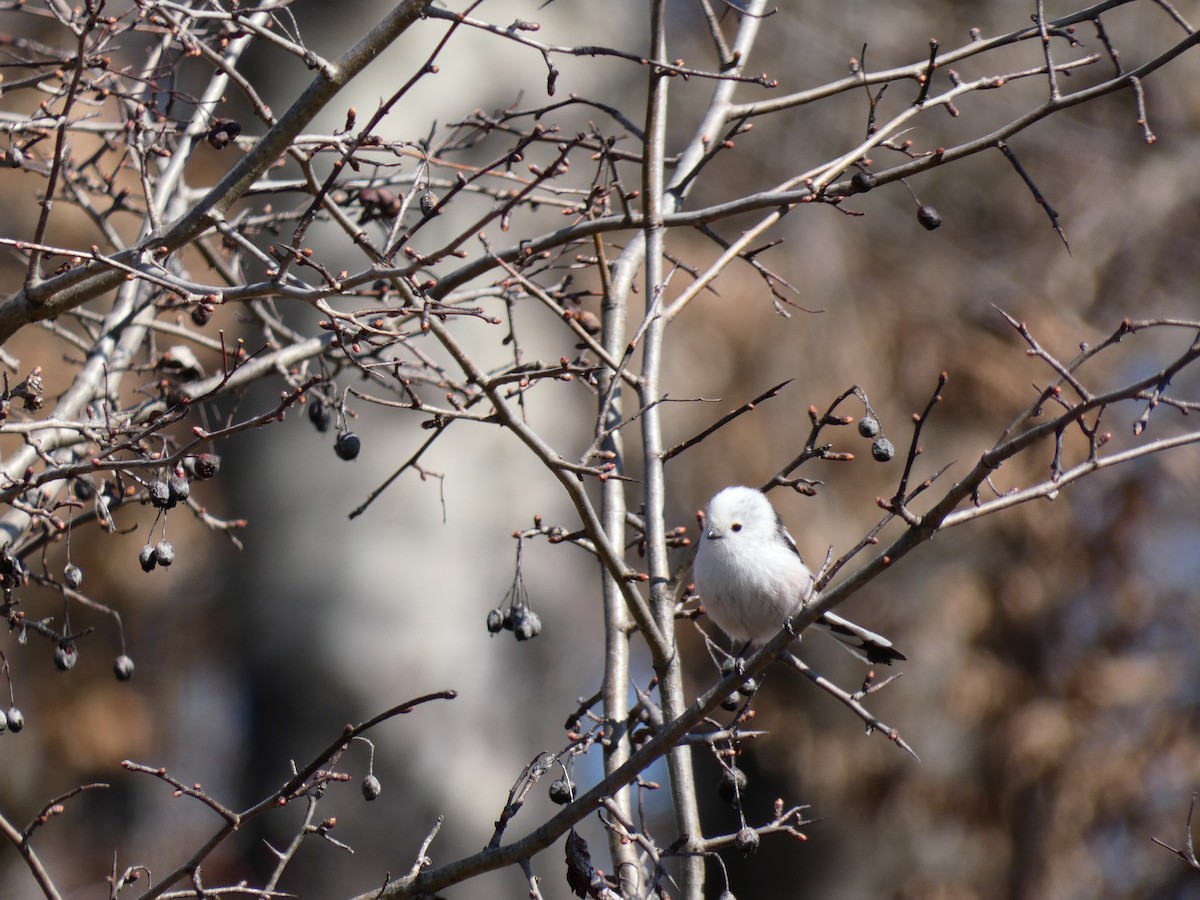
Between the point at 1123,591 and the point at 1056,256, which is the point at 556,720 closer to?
the point at 1123,591

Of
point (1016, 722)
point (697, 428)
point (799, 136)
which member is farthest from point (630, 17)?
point (1016, 722)

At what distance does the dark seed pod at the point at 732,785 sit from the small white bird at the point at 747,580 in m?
0.50

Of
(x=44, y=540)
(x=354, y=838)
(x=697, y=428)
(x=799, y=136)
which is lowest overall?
(x=354, y=838)

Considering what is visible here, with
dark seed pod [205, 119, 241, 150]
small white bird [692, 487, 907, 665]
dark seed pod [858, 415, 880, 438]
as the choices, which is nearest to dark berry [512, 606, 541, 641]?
small white bird [692, 487, 907, 665]

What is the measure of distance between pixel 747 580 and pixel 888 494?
12.9 ft

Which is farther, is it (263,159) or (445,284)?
(445,284)

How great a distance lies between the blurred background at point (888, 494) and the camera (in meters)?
6.07

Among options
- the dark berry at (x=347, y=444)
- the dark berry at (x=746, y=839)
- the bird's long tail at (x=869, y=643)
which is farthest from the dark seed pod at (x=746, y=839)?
the dark berry at (x=347, y=444)

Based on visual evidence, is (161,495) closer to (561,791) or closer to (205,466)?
(205,466)

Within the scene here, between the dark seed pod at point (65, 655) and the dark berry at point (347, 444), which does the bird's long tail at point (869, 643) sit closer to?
the dark berry at point (347, 444)

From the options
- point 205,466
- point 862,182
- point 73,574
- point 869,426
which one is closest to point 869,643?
point 869,426

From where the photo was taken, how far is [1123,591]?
7.05m

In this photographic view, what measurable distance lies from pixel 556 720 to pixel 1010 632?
9.06ft

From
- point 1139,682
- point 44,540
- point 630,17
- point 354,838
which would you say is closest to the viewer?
point 44,540
